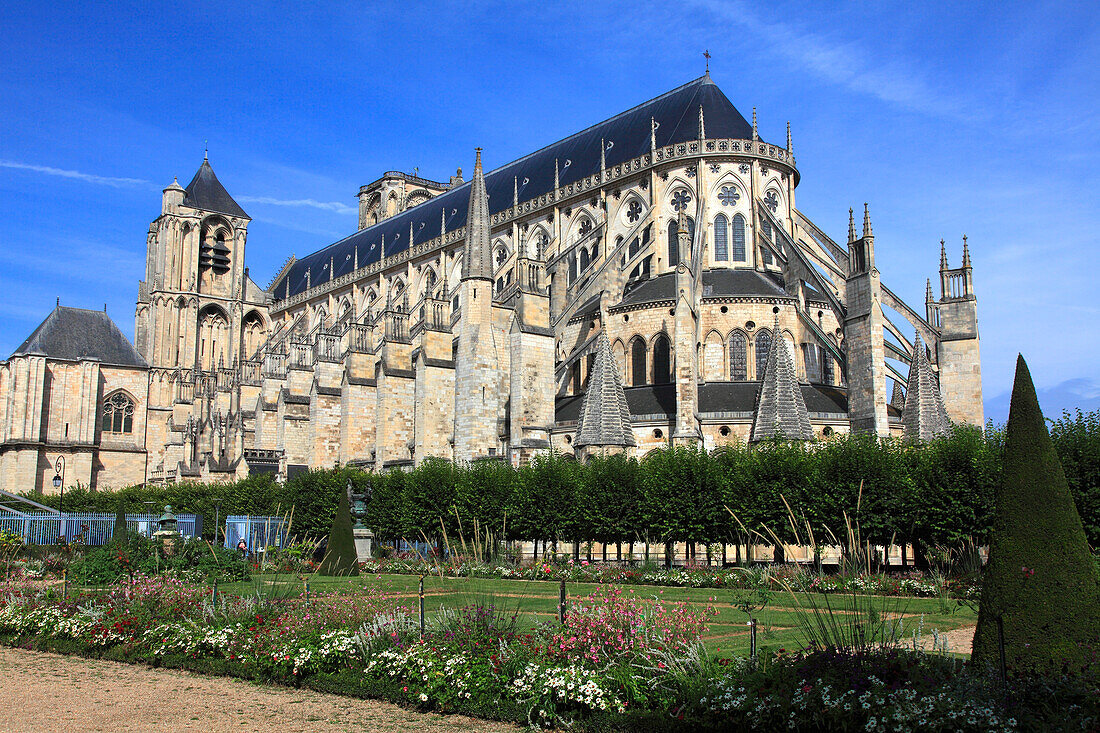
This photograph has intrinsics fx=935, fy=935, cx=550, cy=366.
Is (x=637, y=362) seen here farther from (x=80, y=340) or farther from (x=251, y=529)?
(x=80, y=340)

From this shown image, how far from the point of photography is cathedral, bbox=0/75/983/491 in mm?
30188

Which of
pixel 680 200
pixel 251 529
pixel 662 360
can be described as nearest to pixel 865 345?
pixel 662 360

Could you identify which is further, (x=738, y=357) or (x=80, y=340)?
(x=80, y=340)

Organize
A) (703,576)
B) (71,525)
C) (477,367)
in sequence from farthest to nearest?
1. (71,525)
2. (477,367)
3. (703,576)

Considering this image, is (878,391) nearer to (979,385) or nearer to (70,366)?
(979,385)

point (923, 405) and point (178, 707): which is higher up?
point (923, 405)

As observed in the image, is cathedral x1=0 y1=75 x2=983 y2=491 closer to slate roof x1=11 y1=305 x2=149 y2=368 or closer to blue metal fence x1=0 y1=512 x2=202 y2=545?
slate roof x1=11 y1=305 x2=149 y2=368

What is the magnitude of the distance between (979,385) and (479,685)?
26.4m

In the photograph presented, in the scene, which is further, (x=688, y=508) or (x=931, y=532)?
(x=688, y=508)

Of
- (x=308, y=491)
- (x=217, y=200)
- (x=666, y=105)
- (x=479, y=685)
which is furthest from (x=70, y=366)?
(x=479, y=685)

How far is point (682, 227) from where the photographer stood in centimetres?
3406

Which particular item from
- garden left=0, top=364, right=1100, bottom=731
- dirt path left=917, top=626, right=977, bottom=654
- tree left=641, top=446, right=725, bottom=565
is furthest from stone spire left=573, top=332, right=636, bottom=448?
dirt path left=917, top=626, right=977, bottom=654

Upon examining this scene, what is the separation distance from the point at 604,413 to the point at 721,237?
45.2 feet

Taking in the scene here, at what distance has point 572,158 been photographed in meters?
48.2
